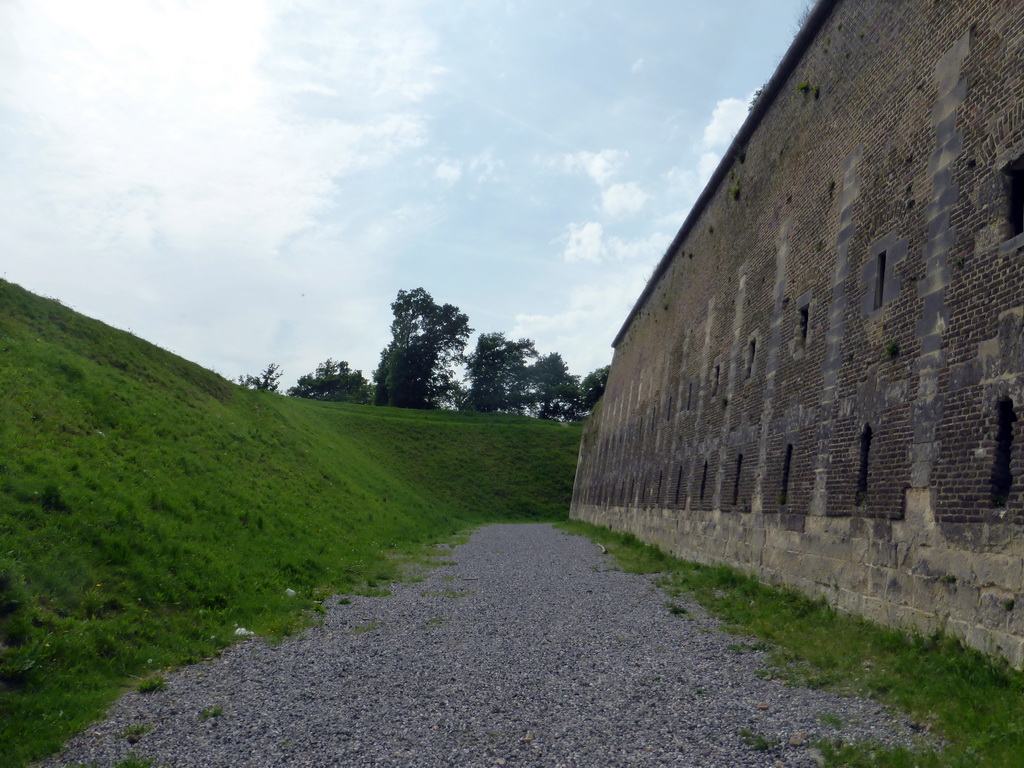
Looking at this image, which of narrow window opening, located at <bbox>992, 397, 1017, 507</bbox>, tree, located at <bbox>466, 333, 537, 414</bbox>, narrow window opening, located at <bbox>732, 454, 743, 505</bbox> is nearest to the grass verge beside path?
narrow window opening, located at <bbox>992, 397, 1017, 507</bbox>

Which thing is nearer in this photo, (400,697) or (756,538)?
(400,697)

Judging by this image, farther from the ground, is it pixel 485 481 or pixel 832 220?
pixel 832 220

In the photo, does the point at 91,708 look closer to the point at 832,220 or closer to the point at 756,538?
the point at 756,538

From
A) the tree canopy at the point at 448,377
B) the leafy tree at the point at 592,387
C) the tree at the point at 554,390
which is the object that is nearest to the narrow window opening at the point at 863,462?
the tree canopy at the point at 448,377

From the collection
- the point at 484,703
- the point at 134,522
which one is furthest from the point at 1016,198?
the point at 134,522

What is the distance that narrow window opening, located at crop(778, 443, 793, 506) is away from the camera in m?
13.5

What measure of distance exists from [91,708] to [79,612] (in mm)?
2032

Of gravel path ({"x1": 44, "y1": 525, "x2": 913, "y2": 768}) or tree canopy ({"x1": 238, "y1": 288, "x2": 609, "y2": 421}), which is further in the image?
tree canopy ({"x1": 238, "y1": 288, "x2": 609, "y2": 421})

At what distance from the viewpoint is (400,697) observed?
6.90m

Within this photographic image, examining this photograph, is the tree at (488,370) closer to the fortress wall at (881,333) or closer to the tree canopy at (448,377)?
the tree canopy at (448,377)

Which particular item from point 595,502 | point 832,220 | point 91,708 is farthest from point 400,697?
point 595,502

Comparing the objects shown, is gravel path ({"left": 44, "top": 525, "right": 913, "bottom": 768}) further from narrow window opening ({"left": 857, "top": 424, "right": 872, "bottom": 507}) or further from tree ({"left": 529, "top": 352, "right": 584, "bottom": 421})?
tree ({"left": 529, "top": 352, "right": 584, "bottom": 421})

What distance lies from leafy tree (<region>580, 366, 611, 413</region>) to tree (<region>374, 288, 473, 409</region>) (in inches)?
896

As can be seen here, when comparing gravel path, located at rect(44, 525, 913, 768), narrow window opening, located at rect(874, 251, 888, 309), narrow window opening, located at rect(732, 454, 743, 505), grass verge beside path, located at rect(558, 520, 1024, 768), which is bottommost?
gravel path, located at rect(44, 525, 913, 768)
